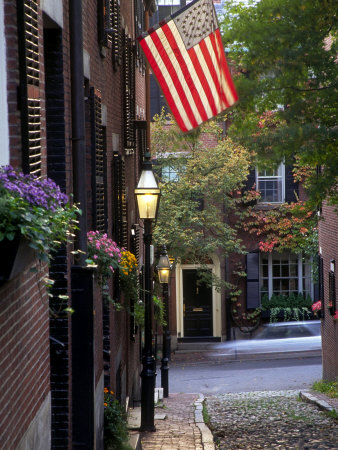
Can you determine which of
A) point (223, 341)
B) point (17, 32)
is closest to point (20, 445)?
point (17, 32)

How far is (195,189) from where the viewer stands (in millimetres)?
26438

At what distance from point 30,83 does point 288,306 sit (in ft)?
85.5

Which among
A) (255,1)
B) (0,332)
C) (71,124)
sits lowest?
(0,332)

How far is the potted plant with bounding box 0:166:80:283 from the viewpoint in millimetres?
3354

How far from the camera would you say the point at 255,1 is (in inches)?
511

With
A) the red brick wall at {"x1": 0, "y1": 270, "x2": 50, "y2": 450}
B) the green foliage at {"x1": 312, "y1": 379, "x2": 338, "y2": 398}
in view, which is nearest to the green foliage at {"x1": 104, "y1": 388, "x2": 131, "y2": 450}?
the red brick wall at {"x1": 0, "y1": 270, "x2": 50, "y2": 450}

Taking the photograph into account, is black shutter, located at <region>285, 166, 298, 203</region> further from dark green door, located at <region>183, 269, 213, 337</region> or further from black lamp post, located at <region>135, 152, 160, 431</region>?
black lamp post, located at <region>135, 152, 160, 431</region>

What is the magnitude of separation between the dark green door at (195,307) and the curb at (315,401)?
13.0 metres

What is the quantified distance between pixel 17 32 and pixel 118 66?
8844 mm

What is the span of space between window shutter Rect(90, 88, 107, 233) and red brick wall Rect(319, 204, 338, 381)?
11008mm

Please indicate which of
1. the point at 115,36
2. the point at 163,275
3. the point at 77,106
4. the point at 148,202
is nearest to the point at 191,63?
the point at 77,106

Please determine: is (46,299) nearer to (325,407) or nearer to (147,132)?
(325,407)

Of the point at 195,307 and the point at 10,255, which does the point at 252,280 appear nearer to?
the point at 195,307

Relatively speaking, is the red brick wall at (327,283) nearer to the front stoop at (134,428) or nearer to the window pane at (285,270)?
the front stoop at (134,428)
